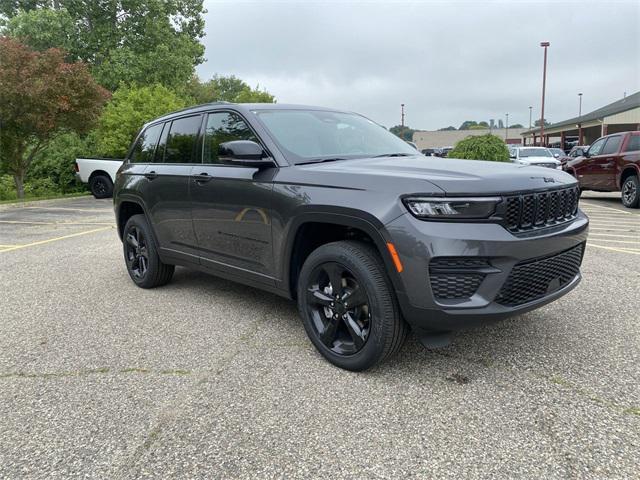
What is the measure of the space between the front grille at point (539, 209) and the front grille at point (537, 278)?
0.66ft

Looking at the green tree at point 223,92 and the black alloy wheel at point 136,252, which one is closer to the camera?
the black alloy wheel at point 136,252

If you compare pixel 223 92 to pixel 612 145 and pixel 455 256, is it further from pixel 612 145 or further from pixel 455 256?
pixel 455 256

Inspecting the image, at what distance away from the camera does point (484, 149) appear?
1399 centimetres

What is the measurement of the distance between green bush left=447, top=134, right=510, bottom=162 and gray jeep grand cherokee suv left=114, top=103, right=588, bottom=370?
10.2 meters

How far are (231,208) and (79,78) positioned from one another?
13550mm

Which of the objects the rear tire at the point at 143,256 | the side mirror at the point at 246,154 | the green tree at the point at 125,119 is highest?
the green tree at the point at 125,119

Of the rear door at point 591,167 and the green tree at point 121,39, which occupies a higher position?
the green tree at point 121,39

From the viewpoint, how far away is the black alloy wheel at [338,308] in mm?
2990

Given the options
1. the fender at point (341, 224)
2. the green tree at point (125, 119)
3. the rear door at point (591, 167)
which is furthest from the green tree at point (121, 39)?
the fender at point (341, 224)

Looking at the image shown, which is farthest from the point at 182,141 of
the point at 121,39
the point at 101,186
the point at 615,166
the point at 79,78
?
the point at 121,39

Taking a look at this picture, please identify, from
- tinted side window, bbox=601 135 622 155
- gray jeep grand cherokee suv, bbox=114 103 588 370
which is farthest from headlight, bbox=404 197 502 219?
tinted side window, bbox=601 135 622 155

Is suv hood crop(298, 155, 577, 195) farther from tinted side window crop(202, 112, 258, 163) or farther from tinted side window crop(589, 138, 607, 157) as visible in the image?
tinted side window crop(589, 138, 607, 157)

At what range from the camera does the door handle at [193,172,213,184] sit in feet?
13.1

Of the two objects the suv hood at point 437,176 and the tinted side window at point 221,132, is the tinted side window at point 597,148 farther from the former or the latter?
the tinted side window at point 221,132
